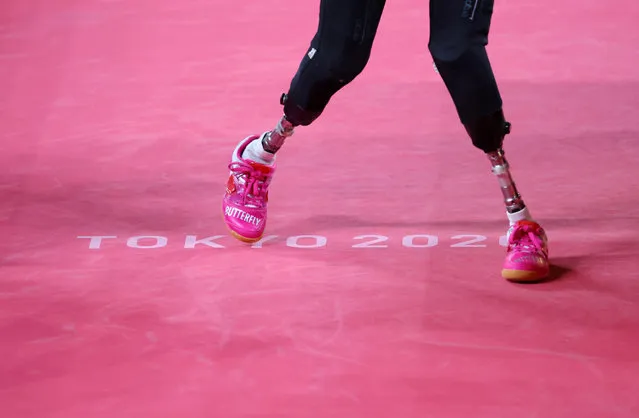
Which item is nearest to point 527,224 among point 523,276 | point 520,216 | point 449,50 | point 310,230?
point 520,216

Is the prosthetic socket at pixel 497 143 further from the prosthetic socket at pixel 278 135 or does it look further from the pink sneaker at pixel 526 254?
the prosthetic socket at pixel 278 135

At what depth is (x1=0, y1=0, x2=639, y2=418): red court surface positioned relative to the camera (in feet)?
7.56

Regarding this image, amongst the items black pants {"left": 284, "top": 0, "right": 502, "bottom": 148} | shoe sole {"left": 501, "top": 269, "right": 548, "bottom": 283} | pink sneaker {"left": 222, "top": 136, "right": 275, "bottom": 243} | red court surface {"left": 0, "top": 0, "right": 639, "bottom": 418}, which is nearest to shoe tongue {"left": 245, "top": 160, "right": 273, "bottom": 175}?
pink sneaker {"left": 222, "top": 136, "right": 275, "bottom": 243}

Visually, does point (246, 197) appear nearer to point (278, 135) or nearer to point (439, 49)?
point (278, 135)

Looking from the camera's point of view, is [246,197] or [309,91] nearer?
[309,91]

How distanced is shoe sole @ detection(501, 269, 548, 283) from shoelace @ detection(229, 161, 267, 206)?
2.19 ft

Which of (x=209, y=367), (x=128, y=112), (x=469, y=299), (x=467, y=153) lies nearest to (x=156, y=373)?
(x=209, y=367)

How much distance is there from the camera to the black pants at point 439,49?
268 centimetres

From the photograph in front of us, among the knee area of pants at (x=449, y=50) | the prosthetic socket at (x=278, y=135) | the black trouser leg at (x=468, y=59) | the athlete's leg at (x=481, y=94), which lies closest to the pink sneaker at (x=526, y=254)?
the athlete's leg at (x=481, y=94)

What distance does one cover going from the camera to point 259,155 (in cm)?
313

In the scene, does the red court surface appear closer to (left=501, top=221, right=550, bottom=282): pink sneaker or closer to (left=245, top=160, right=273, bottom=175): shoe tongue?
(left=501, top=221, right=550, bottom=282): pink sneaker

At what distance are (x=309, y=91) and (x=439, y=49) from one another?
372 millimetres

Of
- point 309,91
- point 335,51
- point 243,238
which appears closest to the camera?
point 335,51

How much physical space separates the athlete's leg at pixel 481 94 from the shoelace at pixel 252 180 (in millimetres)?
588
